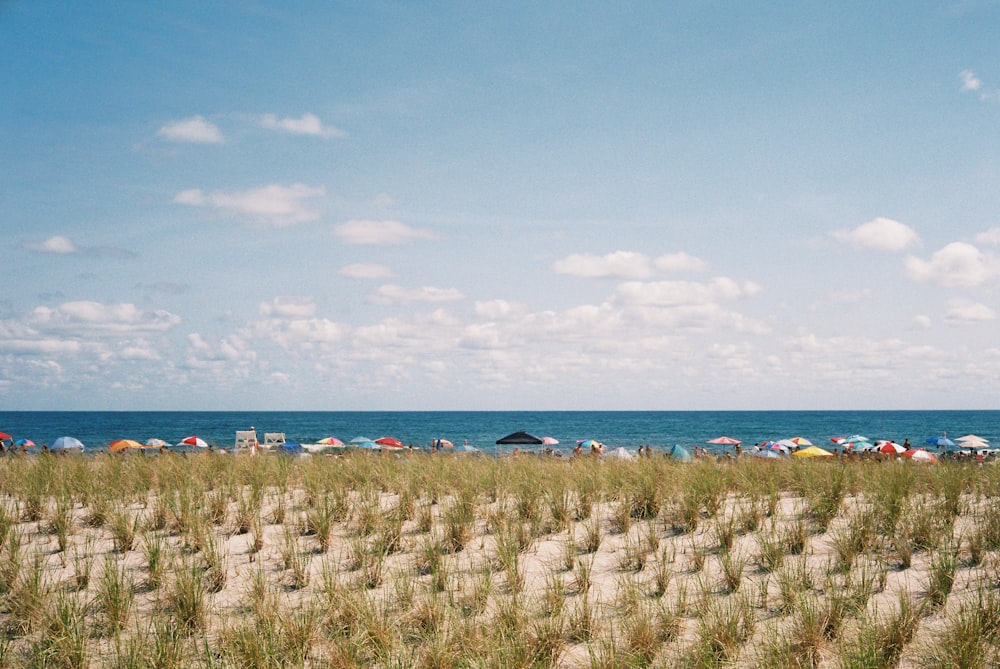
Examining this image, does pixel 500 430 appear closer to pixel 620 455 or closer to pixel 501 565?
pixel 620 455

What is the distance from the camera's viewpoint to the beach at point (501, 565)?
16.1ft

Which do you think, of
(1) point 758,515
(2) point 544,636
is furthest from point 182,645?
(1) point 758,515

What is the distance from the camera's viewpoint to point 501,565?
6.39 metres

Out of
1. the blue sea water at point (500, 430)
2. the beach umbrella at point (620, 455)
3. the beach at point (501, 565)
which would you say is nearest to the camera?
the beach at point (501, 565)

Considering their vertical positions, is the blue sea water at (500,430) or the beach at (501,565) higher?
the beach at (501,565)

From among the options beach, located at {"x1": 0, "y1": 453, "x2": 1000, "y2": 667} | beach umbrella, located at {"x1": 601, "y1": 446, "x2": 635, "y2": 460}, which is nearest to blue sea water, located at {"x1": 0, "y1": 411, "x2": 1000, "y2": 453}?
beach umbrella, located at {"x1": 601, "y1": 446, "x2": 635, "y2": 460}

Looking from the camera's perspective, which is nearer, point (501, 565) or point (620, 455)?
point (501, 565)

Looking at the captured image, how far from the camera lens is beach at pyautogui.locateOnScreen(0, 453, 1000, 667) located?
16.1 feet

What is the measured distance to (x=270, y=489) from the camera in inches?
344

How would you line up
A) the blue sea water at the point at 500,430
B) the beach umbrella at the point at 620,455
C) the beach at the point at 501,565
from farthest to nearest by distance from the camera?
the blue sea water at the point at 500,430 → the beach umbrella at the point at 620,455 → the beach at the point at 501,565

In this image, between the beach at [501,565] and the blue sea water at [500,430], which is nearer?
the beach at [501,565]

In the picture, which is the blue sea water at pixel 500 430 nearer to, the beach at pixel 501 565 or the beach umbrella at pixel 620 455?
the beach umbrella at pixel 620 455

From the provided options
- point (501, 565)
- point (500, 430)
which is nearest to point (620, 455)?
point (501, 565)

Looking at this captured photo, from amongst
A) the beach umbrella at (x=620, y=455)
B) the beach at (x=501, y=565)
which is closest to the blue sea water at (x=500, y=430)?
the beach umbrella at (x=620, y=455)
